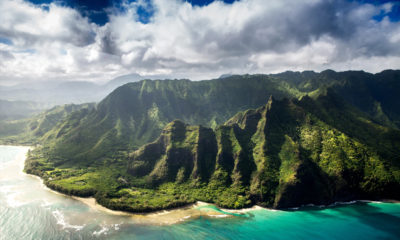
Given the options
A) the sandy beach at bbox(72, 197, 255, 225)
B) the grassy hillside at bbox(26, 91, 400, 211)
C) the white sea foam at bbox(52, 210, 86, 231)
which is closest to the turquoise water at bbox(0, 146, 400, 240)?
the white sea foam at bbox(52, 210, 86, 231)

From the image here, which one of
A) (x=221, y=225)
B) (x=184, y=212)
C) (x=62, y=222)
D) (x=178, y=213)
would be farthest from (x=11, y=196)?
(x=221, y=225)

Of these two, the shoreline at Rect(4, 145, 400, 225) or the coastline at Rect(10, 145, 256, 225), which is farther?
the shoreline at Rect(4, 145, 400, 225)

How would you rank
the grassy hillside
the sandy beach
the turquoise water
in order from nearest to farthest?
the turquoise water < the sandy beach < the grassy hillside

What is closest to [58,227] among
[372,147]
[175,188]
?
[175,188]

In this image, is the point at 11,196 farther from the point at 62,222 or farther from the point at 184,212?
the point at 184,212

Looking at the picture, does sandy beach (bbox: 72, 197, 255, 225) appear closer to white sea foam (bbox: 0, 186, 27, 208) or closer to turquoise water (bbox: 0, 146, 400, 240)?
turquoise water (bbox: 0, 146, 400, 240)

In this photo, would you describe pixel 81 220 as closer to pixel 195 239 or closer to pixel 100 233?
pixel 100 233

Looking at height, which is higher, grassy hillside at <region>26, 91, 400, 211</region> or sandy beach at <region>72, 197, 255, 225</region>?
grassy hillside at <region>26, 91, 400, 211</region>

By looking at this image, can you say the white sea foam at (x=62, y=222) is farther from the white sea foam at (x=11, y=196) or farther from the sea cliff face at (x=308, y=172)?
the sea cliff face at (x=308, y=172)

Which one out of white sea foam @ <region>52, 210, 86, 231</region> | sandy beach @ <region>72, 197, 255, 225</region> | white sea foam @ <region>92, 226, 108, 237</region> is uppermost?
sandy beach @ <region>72, 197, 255, 225</region>
